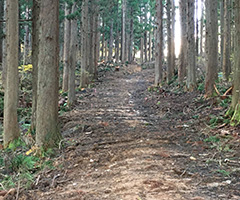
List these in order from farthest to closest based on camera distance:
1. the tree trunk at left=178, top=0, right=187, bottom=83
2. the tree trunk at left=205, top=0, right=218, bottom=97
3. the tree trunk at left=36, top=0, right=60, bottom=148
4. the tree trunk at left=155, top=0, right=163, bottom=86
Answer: the tree trunk at left=155, top=0, right=163, bottom=86 < the tree trunk at left=178, top=0, right=187, bottom=83 < the tree trunk at left=205, top=0, right=218, bottom=97 < the tree trunk at left=36, top=0, right=60, bottom=148

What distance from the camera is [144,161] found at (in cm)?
436

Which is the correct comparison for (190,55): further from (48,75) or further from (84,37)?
(48,75)

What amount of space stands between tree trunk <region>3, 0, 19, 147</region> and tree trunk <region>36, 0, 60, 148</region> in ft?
6.09

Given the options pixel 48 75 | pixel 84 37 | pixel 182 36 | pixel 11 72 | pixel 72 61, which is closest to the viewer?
pixel 48 75

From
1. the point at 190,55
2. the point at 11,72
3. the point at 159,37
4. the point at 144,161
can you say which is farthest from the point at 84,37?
the point at 144,161

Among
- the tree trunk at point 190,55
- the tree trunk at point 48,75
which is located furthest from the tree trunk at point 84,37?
the tree trunk at point 48,75

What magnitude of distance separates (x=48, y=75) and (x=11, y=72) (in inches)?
81.5

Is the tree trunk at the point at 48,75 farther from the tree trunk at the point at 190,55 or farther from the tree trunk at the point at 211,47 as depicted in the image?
the tree trunk at the point at 190,55

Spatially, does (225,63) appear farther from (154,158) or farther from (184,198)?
(184,198)

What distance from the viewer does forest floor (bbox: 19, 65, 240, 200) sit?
3.31 metres

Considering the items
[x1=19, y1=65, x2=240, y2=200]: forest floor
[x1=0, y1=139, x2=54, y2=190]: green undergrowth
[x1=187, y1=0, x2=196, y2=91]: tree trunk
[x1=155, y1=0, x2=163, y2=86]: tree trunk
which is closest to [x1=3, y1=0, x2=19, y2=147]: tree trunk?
[x1=19, y1=65, x2=240, y2=200]: forest floor

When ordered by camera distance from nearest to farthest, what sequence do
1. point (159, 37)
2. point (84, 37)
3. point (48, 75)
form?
point (48, 75), point (84, 37), point (159, 37)

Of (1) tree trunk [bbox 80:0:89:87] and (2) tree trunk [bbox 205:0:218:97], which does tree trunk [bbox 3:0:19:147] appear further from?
(1) tree trunk [bbox 80:0:89:87]

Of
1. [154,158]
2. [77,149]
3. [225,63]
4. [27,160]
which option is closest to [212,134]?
[154,158]
